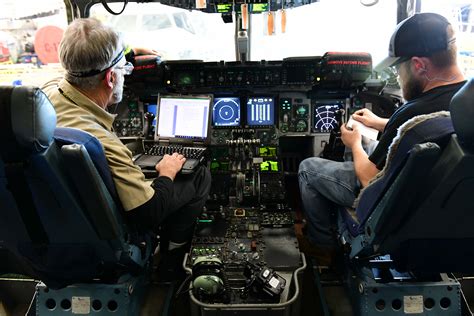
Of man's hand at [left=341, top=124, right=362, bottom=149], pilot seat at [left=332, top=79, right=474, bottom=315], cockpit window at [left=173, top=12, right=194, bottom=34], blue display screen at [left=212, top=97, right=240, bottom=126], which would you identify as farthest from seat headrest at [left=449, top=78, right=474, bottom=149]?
cockpit window at [left=173, top=12, right=194, bottom=34]

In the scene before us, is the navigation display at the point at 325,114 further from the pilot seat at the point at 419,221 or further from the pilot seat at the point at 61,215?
the pilot seat at the point at 61,215

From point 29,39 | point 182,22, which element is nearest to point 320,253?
point 29,39

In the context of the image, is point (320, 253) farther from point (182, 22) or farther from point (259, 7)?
point (182, 22)

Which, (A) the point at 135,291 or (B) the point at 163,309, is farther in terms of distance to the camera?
(B) the point at 163,309

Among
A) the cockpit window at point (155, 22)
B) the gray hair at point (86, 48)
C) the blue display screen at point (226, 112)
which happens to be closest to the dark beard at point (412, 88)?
the gray hair at point (86, 48)

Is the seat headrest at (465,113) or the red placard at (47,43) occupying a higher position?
the red placard at (47,43)

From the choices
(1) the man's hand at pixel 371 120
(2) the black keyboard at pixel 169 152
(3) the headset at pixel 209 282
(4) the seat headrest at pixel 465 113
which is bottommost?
(3) the headset at pixel 209 282

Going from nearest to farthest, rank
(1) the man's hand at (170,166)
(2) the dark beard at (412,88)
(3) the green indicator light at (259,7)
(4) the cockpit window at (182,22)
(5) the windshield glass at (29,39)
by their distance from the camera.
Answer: (2) the dark beard at (412,88) → (1) the man's hand at (170,166) → (3) the green indicator light at (259,7) → (5) the windshield glass at (29,39) → (4) the cockpit window at (182,22)

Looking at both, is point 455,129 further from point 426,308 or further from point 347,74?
point 347,74

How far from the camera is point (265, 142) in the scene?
112 inches

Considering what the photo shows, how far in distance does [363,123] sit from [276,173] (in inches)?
28.4

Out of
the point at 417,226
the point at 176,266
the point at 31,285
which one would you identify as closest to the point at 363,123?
the point at 417,226

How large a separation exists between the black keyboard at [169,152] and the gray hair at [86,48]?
2.19 feet

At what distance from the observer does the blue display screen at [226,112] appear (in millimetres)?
2823
